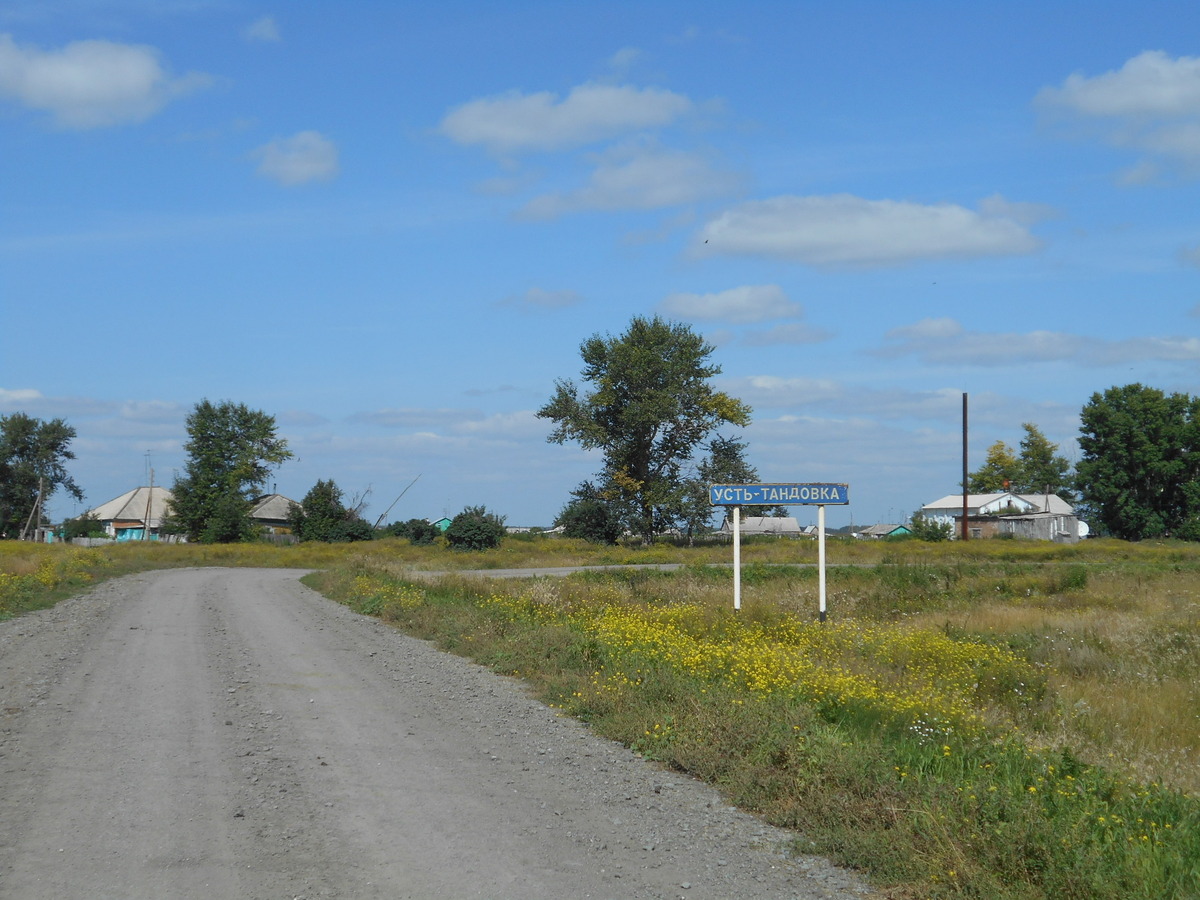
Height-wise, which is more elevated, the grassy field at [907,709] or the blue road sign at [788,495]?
the blue road sign at [788,495]

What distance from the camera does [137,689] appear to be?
38.2ft

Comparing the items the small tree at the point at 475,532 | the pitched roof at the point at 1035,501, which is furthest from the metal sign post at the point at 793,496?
the pitched roof at the point at 1035,501

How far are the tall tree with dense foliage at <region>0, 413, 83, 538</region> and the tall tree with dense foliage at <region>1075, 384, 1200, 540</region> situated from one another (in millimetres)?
93051

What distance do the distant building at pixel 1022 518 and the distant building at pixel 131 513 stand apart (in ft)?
276

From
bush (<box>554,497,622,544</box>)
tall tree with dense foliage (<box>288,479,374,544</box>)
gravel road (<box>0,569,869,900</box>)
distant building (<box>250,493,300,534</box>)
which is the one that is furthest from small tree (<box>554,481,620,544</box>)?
gravel road (<box>0,569,869,900</box>)

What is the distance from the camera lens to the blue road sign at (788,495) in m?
17.7

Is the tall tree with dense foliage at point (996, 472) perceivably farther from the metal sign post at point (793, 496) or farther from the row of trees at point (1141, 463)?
the metal sign post at point (793, 496)

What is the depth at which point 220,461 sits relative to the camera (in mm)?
87375

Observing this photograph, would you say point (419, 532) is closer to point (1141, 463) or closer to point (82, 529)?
point (82, 529)

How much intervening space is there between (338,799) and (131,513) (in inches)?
4715

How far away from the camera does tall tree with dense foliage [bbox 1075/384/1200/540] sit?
3307 inches

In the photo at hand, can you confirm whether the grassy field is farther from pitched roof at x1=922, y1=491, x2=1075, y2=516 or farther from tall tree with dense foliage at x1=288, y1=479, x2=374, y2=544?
pitched roof at x1=922, y1=491, x2=1075, y2=516

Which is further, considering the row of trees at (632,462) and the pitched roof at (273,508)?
the pitched roof at (273,508)

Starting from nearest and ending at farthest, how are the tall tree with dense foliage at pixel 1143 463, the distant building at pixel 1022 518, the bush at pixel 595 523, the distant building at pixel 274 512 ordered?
1. the bush at pixel 595 523
2. the tall tree with dense foliage at pixel 1143 463
3. the distant building at pixel 1022 518
4. the distant building at pixel 274 512
